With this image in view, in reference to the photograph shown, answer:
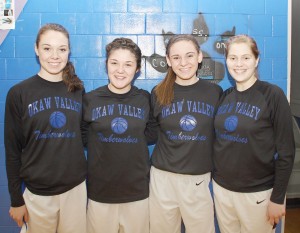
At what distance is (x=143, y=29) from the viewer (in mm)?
2381

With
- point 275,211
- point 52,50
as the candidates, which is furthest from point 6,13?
point 275,211

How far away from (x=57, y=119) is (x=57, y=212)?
1.99 ft

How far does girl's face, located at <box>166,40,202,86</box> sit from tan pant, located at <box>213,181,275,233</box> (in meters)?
0.81

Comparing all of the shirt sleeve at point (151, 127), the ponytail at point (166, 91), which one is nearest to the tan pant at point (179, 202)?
the shirt sleeve at point (151, 127)

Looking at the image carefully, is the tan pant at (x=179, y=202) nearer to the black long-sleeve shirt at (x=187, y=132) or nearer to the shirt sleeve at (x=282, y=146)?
the black long-sleeve shirt at (x=187, y=132)

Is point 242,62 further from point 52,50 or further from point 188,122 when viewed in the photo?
point 52,50

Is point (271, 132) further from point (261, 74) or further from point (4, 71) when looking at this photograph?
point (4, 71)

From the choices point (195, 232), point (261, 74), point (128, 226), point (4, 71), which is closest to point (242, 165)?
point (195, 232)

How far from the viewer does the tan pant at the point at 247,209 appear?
5.78ft

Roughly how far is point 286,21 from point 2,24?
237 cm

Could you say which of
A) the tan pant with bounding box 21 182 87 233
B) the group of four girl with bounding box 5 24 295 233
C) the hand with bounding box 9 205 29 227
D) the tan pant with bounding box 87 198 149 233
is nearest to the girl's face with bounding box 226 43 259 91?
the group of four girl with bounding box 5 24 295 233

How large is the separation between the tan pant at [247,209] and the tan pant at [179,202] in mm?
121

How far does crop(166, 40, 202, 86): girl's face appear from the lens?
1.91 meters

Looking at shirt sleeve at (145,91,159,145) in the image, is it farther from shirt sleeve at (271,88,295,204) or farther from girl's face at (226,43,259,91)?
shirt sleeve at (271,88,295,204)
